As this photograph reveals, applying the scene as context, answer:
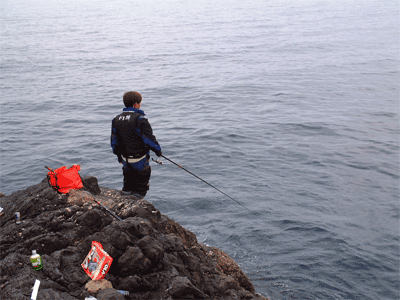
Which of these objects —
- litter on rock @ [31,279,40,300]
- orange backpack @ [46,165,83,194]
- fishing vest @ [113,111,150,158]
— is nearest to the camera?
litter on rock @ [31,279,40,300]

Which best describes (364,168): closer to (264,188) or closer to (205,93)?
(264,188)

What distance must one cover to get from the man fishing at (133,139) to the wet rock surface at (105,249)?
689 millimetres

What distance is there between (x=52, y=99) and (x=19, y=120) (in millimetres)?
3931

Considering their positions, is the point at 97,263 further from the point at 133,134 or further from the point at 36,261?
the point at 133,134

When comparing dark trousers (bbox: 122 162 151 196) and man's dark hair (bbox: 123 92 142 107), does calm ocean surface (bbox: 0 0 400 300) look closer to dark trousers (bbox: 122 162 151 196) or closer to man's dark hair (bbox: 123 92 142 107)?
dark trousers (bbox: 122 162 151 196)

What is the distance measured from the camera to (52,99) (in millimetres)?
21641

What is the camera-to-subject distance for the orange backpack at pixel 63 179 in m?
6.14

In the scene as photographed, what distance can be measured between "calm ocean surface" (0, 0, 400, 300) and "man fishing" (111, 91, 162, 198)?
2926 mm

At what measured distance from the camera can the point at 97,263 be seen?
4707 mm

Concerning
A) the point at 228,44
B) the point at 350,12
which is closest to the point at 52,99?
the point at 228,44

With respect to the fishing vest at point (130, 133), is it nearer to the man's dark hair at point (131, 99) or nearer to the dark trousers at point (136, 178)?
the man's dark hair at point (131, 99)

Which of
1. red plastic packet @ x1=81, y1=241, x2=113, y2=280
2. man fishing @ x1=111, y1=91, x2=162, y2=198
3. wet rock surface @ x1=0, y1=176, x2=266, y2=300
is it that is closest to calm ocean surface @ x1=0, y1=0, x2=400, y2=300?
wet rock surface @ x1=0, y1=176, x2=266, y2=300

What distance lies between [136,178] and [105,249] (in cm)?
219

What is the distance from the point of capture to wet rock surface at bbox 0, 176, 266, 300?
4.55 m
